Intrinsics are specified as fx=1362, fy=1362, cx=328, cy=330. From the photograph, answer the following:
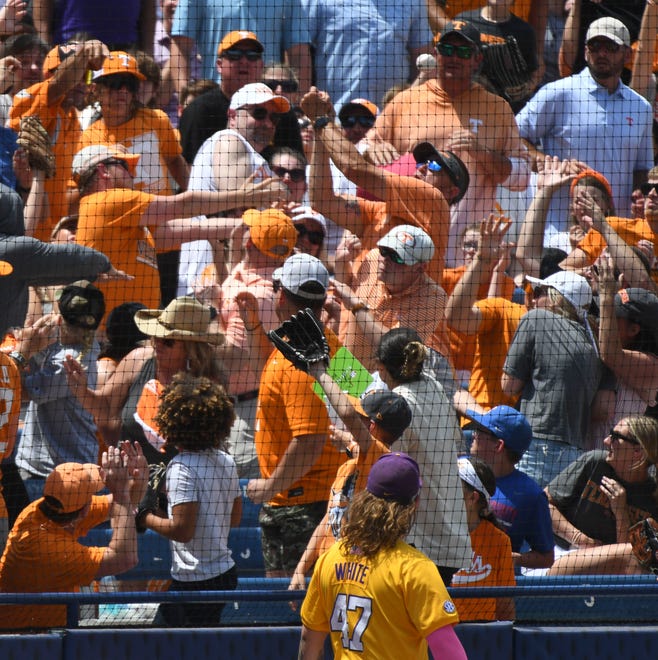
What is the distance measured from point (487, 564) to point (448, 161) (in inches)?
90.3

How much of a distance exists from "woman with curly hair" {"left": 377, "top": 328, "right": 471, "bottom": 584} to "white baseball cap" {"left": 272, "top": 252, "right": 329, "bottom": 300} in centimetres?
60

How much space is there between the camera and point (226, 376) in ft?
20.4

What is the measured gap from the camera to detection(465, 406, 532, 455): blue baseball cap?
532 cm

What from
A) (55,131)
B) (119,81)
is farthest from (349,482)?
(55,131)

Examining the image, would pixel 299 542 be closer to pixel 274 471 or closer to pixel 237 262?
pixel 274 471

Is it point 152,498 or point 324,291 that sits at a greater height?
point 324,291

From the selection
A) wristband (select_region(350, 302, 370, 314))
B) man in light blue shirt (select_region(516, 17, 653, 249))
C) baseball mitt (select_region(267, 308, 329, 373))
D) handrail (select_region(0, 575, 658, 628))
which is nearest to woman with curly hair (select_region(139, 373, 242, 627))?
handrail (select_region(0, 575, 658, 628))

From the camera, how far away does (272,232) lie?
6340 millimetres

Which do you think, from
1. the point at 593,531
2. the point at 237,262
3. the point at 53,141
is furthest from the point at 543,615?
the point at 53,141

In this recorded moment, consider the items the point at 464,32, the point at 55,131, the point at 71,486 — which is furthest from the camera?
the point at 55,131

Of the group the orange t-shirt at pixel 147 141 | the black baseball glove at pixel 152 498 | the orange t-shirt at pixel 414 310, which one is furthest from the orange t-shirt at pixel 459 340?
the orange t-shirt at pixel 147 141

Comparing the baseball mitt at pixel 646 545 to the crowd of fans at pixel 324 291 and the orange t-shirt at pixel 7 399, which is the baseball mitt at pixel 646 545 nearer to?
the crowd of fans at pixel 324 291

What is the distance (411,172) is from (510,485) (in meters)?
2.21

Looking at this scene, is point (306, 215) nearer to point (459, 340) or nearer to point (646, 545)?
point (459, 340)
